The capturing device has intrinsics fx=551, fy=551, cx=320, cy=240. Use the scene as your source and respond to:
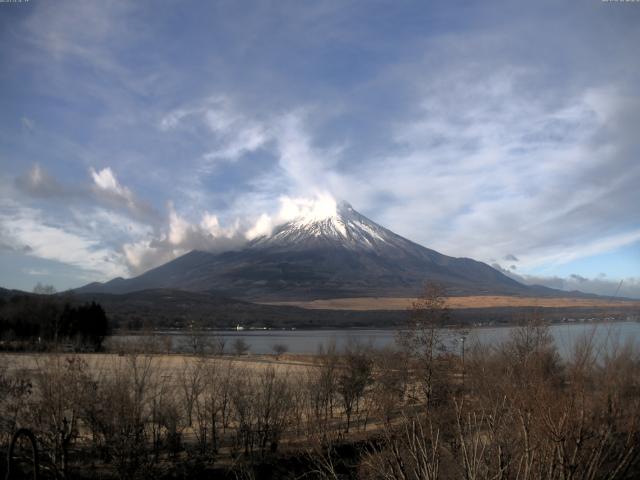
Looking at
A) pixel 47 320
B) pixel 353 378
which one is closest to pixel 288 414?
pixel 353 378

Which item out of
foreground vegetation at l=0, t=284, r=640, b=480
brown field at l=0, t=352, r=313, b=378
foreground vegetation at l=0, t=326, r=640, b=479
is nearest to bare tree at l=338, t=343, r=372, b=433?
foreground vegetation at l=0, t=284, r=640, b=480

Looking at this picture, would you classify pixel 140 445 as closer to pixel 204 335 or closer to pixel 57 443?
pixel 57 443

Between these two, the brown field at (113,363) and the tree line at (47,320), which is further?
the tree line at (47,320)

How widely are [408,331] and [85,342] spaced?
47.0m

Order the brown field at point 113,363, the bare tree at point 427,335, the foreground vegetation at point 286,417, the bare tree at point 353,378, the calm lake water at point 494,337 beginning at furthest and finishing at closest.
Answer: the bare tree at point 353,378, the bare tree at point 427,335, the brown field at point 113,363, the calm lake water at point 494,337, the foreground vegetation at point 286,417

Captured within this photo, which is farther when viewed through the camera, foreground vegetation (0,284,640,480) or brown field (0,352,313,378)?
brown field (0,352,313,378)

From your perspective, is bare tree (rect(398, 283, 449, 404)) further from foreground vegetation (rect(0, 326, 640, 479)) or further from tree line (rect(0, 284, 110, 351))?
tree line (rect(0, 284, 110, 351))

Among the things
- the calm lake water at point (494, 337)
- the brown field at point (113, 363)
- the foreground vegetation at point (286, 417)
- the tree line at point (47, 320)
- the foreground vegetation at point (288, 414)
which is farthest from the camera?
the tree line at point (47, 320)

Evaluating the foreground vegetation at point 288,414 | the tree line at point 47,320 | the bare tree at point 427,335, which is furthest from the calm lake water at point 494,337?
the tree line at point 47,320

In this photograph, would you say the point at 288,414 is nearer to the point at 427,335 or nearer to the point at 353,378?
the point at 427,335

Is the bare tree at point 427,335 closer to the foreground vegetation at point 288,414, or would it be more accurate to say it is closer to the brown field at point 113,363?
the foreground vegetation at point 288,414

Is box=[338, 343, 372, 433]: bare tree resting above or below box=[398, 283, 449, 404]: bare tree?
below

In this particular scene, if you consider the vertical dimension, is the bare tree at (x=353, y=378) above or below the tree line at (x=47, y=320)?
below

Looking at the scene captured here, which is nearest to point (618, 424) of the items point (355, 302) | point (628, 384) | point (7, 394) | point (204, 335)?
point (628, 384)
